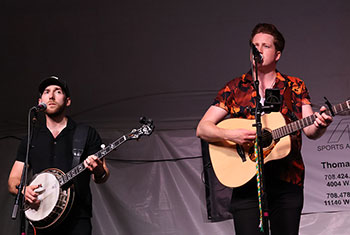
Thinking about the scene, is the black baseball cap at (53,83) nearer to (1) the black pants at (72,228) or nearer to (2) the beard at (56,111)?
(2) the beard at (56,111)

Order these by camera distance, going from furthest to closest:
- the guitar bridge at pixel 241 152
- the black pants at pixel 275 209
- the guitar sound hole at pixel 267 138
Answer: the guitar bridge at pixel 241 152 < the guitar sound hole at pixel 267 138 < the black pants at pixel 275 209

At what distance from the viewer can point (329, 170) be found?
15.1 ft

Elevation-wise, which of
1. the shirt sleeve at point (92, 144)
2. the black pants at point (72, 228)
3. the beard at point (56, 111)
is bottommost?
the black pants at point (72, 228)

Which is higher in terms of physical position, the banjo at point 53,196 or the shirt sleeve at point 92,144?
the shirt sleeve at point 92,144

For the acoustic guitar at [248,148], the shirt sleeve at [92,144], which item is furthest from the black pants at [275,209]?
the shirt sleeve at [92,144]

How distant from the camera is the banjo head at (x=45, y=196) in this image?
334cm

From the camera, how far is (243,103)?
3039 mm

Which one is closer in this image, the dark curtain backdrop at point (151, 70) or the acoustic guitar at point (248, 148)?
the acoustic guitar at point (248, 148)

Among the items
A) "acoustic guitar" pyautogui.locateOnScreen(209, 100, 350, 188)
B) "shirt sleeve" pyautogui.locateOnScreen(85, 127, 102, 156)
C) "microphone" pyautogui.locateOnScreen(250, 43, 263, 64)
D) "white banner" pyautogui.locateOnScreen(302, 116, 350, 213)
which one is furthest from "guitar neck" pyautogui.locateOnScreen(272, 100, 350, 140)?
"white banner" pyautogui.locateOnScreen(302, 116, 350, 213)

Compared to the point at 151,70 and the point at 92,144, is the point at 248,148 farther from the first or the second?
the point at 151,70

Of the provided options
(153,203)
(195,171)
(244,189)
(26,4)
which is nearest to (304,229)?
(195,171)

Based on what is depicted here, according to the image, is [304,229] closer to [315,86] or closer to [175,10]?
[315,86]

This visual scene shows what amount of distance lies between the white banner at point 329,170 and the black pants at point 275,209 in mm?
1935

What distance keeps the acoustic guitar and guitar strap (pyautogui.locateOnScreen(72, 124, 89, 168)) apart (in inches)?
38.9
